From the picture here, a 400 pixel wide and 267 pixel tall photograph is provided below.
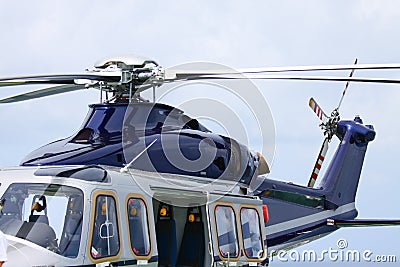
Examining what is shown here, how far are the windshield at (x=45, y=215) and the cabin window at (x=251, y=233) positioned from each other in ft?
7.88

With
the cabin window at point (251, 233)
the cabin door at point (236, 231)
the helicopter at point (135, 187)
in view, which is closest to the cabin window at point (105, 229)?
the helicopter at point (135, 187)

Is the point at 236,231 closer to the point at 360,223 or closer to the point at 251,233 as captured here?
the point at 251,233

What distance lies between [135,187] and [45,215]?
0.95 metres

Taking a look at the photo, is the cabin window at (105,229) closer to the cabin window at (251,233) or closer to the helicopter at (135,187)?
the helicopter at (135,187)

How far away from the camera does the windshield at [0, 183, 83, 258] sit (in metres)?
6.58

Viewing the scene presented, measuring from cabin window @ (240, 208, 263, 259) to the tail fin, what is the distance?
3.63 m

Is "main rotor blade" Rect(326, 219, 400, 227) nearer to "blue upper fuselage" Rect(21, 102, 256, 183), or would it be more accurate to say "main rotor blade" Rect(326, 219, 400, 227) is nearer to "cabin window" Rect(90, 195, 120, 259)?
"blue upper fuselage" Rect(21, 102, 256, 183)

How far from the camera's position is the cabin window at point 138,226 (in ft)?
23.4

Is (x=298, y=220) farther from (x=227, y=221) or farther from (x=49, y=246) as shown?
(x=49, y=246)

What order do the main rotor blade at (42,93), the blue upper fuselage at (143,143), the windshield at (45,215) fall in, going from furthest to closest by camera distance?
the main rotor blade at (42,93)
the blue upper fuselage at (143,143)
the windshield at (45,215)

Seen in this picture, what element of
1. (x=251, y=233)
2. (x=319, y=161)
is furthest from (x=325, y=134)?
(x=251, y=233)

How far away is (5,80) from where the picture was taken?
8070mm

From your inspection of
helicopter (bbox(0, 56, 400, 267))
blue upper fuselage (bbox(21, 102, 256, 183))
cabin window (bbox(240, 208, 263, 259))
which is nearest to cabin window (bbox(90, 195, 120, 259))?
helicopter (bbox(0, 56, 400, 267))

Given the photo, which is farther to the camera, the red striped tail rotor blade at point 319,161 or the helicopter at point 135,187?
the red striped tail rotor blade at point 319,161
